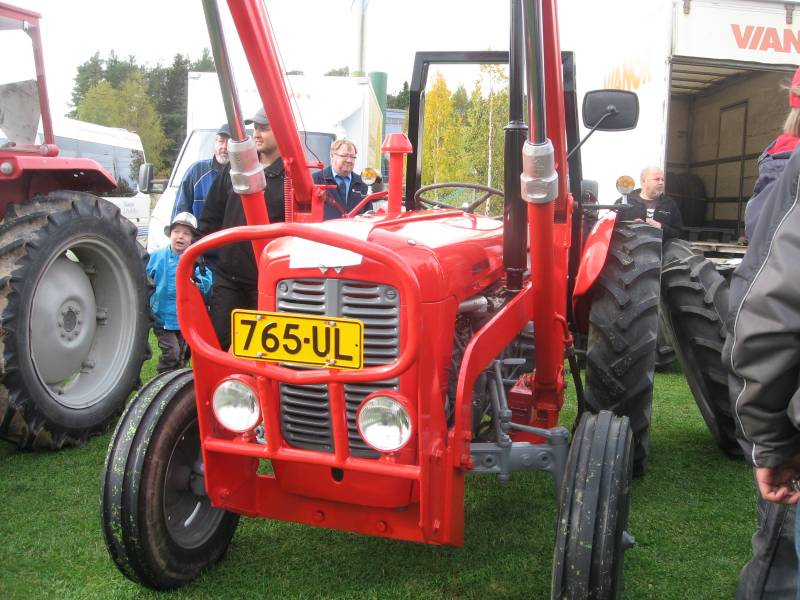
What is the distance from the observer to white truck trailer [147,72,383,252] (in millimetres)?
8289

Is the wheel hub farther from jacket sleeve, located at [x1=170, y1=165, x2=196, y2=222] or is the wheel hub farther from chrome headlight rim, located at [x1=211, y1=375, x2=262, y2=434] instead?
chrome headlight rim, located at [x1=211, y1=375, x2=262, y2=434]

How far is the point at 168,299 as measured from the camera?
505 centimetres

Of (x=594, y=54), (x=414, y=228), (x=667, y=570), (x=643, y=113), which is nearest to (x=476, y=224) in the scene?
(x=414, y=228)

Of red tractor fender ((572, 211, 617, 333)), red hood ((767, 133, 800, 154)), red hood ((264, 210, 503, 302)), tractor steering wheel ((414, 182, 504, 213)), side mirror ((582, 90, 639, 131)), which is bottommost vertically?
red tractor fender ((572, 211, 617, 333))

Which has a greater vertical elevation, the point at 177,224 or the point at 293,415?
the point at 177,224

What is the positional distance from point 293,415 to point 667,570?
61.4 inches

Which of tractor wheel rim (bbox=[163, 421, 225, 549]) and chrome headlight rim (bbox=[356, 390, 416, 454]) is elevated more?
chrome headlight rim (bbox=[356, 390, 416, 454])

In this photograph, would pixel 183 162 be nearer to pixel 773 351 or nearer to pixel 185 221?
pixel 185 221

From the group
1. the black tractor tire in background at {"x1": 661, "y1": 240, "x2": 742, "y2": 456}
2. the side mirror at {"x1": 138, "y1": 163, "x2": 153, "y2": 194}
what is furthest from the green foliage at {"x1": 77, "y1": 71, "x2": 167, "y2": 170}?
the black tractor tire in background at {"x1": 661, "y1": 240, "x2": 742, "y2": 456}

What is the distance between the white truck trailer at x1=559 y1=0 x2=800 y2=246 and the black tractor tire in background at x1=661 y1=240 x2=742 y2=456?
1.79 metres

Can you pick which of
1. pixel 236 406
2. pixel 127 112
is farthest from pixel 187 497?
pixel 127 112

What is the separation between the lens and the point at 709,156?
32.8ft

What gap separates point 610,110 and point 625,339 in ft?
3.43

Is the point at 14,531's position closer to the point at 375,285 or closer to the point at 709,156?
the point at 375,285
